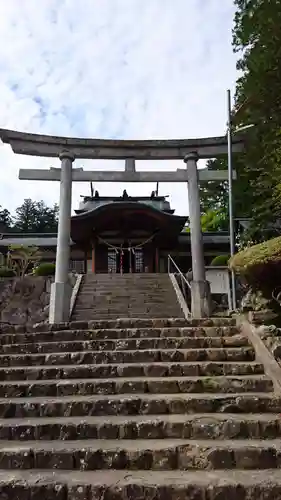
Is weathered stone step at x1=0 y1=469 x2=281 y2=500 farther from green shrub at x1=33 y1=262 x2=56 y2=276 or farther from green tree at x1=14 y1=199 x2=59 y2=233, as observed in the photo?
green tree at x1=14 y1=199 x2=59 y2=233

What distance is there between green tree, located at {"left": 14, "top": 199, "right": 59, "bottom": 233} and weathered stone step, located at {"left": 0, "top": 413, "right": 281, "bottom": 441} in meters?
36.8

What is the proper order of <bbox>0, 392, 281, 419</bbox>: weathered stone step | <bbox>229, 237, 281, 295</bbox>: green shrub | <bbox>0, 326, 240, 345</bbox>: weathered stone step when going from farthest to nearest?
<bbox>0, 326, 240, 345</bbox>: weathered stone step → <bbox>229, 237, 281, 295</bbox>: green shrub → <bbox>0, 392, 281, 419</bbox>: weathered stone step

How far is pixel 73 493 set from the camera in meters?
2.62

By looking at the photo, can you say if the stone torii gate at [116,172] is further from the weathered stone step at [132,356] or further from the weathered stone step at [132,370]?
the weathered stone step at [132,370]

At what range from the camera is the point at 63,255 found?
872cm

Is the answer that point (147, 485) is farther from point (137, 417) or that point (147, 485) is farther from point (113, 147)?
point (113, 147)

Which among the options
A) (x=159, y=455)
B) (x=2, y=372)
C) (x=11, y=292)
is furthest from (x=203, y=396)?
(x=11, y=292)

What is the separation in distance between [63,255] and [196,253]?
294 centimetres

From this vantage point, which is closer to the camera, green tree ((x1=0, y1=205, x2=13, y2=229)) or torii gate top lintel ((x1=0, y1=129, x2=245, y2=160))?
torii gate top lintel ((x1=0, y1=129, x2=245, y2=160))

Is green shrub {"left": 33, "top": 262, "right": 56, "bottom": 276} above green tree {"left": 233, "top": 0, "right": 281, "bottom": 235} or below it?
below

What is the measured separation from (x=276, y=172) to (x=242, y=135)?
189 cm

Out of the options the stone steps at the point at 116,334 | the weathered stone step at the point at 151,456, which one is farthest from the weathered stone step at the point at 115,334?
the weathered stone step at the point at 151,456

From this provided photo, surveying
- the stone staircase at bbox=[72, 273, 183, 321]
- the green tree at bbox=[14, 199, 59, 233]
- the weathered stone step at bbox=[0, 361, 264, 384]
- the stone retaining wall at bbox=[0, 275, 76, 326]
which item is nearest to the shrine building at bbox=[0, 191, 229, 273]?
the stone retaining wall at bbox=[0, 275, 76, 326]

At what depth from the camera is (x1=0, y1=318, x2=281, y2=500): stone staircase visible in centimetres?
268
